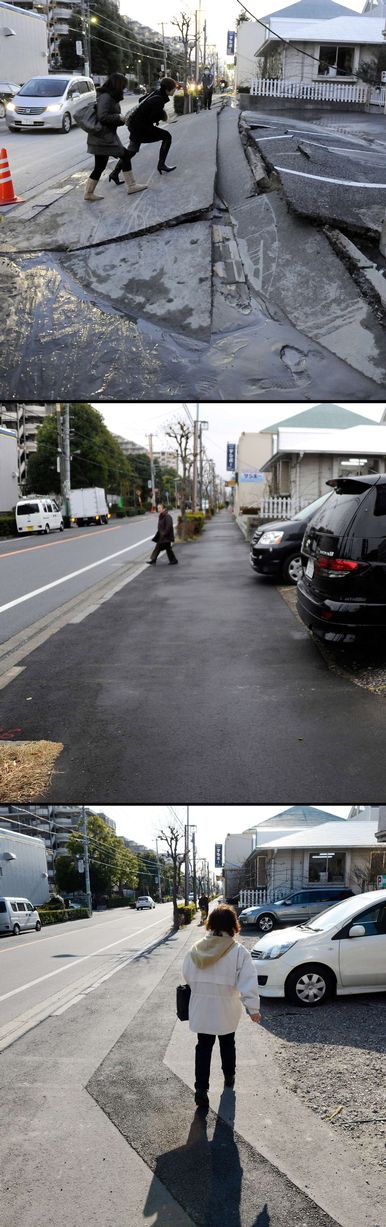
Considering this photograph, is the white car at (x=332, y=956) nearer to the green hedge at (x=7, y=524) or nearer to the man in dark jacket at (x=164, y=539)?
the man in dark jacket at (x=164, y=539)

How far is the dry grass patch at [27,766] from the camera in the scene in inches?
114

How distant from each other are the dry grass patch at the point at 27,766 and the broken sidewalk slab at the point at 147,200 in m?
1.82

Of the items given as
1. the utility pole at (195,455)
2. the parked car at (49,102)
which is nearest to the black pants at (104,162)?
the parked car at (49,102)

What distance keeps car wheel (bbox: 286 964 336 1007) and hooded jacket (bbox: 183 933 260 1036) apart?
87 cm

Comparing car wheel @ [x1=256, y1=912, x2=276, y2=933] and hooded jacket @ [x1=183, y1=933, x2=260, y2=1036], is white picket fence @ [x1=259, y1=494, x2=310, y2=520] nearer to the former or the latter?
hooded jacket @ [x1=183, y1=933, x2=260, y2=1036]

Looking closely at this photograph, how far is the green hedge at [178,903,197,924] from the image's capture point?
3740 millimetres

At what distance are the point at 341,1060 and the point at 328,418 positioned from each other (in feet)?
9.56

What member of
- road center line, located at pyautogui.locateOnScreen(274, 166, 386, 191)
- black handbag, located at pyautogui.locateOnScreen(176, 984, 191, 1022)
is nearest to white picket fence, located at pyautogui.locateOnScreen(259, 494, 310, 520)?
road center line, located at pyautogui.locateOnScreen(274, 166, 386, 191)

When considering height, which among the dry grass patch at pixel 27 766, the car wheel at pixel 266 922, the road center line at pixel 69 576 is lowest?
the car wheel at pixel 266 922

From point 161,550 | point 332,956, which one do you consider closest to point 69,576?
point 161,550

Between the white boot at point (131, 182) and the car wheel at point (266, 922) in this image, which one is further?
the car wheel at point (266, 922)

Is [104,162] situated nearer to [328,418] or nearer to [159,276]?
[159,276]

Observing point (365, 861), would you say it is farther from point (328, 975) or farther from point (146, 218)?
point (146, 218)

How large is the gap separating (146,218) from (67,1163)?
138 inches
